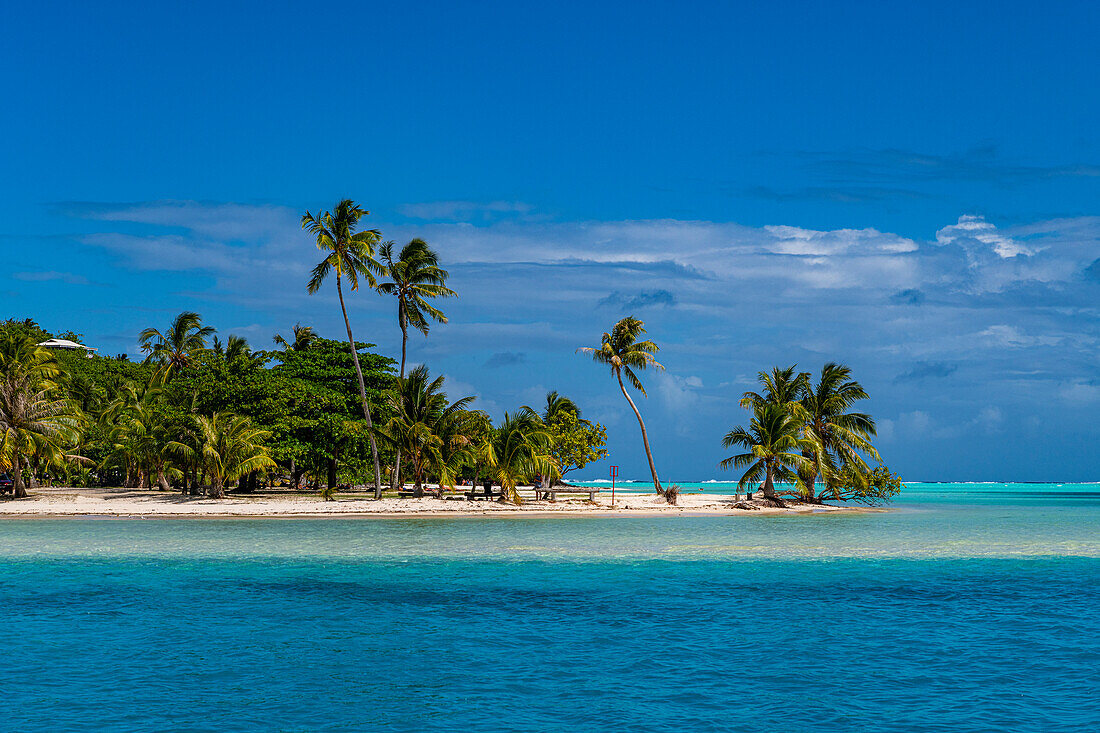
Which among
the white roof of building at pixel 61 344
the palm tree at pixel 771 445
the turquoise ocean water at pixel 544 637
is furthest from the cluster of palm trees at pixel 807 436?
the white roof of building at pixel 61 344

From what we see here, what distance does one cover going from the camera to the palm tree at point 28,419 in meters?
45.9

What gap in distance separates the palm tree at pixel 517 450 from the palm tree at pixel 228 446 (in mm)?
11377

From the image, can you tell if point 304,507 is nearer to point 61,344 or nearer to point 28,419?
point 28,419

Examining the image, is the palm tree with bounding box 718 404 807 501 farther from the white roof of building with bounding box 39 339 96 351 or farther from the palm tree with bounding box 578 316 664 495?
the white roof of building with bounding box 39 339 96 351

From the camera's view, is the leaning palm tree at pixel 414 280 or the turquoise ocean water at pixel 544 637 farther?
the leaning palm tree at pixel 414 280

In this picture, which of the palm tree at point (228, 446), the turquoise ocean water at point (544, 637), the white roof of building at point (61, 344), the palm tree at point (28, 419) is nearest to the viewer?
the turquoise ocean water at point (544, 637)

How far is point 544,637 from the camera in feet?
48.1

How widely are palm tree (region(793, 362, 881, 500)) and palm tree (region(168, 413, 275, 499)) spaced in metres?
30.4

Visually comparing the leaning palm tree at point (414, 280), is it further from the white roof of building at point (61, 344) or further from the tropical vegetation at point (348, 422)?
the white roof of building at point (61, 344)

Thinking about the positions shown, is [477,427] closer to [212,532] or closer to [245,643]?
[212,532]

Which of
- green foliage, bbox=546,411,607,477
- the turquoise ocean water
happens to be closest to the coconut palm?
green foliage, bbox=546,411,607,477

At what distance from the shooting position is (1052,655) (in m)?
13.5

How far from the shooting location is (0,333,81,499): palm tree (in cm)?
4591

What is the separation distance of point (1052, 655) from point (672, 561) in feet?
40.8
